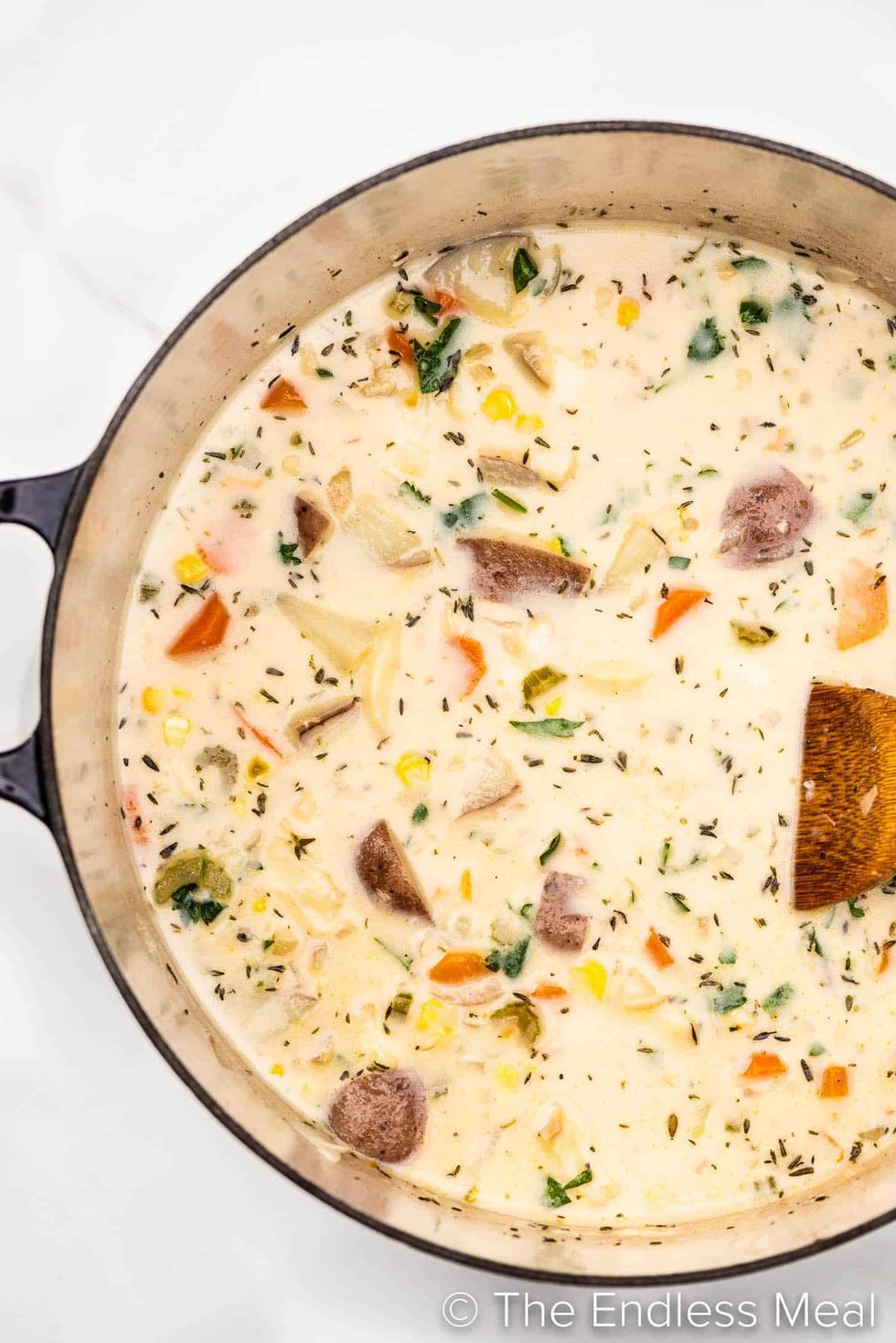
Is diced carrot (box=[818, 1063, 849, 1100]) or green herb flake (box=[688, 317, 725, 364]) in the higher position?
green herb flake (box=[688, 317, 725, 364])

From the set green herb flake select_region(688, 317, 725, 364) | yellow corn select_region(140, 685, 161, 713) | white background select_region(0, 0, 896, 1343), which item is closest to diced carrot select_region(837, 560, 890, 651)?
green herb flake select_region(688, 317, 725, 364)

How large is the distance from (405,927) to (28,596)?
1.02 meters

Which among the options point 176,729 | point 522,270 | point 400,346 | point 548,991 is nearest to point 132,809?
point 176,729

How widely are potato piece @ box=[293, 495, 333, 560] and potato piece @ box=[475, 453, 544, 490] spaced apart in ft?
1.05

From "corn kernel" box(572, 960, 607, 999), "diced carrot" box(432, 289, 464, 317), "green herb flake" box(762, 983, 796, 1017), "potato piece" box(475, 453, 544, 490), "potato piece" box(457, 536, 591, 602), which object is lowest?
"green herb flake" box(762, 983, 796, 1017)

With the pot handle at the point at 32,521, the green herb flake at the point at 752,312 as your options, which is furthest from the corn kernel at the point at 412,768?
the green herb flake at the point at 752,312

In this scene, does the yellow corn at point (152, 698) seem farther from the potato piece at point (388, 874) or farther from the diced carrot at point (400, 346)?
the diced carrot at point (400, 346)

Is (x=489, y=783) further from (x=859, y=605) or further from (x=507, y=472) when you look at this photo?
(x=859, y=605)

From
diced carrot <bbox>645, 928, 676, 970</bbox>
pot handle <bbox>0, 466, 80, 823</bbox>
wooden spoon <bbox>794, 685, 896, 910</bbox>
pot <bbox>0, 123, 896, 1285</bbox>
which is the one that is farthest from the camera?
diced carrot <bbox>645, 928, 676, 970</bbox>

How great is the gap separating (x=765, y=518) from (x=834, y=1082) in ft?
3.80

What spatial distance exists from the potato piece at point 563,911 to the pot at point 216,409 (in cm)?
60

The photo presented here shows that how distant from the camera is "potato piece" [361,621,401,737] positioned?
2.42 m

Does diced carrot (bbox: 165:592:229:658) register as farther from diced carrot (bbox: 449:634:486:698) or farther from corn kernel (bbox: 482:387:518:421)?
corn kernel (bbox: 482:387:518:421)

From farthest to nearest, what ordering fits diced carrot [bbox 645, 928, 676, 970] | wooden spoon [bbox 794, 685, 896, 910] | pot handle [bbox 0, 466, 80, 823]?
diced carrot [bbox 645, 928, 676, 970]
wooden spoon [bbox 794, 685, 896, 910]
pot handle [bbox 0, 466, 80, 823]
